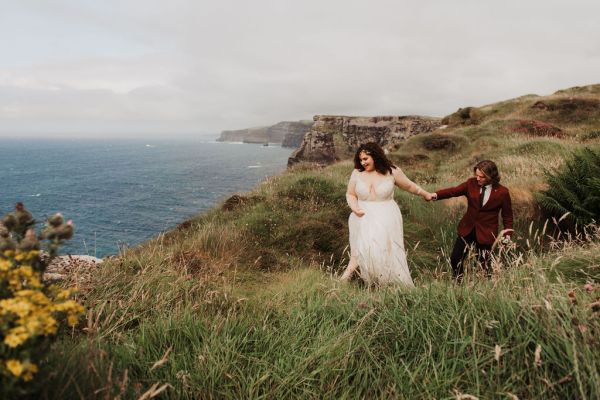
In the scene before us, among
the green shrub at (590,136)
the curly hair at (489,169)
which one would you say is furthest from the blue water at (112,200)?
the green shrub at (590,136)

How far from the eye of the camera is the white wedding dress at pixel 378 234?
618 cm

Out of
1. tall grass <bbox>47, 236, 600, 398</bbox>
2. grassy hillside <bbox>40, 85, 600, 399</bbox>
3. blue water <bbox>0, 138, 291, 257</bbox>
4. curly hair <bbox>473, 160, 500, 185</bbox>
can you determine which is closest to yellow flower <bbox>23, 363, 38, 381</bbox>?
grassy hillside <bbox>40, 85, 600, 399</bbox>

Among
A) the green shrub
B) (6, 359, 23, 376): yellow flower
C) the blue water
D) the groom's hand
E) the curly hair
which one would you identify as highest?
the green shrub

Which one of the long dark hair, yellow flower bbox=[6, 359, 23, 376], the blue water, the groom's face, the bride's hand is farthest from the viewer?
the blue water

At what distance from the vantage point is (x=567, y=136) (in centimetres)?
2072

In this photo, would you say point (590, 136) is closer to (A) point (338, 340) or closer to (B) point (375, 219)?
(B) point (375, 219)

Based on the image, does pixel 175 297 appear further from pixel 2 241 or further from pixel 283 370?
pixel 2 241

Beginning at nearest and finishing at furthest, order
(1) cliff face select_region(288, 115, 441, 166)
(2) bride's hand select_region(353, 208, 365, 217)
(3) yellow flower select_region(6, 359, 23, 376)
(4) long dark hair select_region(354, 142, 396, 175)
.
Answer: (3) yellow flower select_region(6, 359, 23, 376)
(2) bride's hand select_region(353, 208, 365, 217)
(4) long dark hair select_region(354, 142, 396, 175)
(1) cliff face select_region(288, 115, 441, 166)

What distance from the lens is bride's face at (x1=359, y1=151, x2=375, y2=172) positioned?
22.1ft


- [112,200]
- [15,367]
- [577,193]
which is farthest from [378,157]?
[112,200]

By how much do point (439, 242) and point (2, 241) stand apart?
878cm

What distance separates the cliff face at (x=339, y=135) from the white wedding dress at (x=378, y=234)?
83403 mm

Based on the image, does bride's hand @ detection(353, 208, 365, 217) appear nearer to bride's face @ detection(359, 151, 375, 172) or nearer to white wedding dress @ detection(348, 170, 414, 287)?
white wedding dress @ detection(348, 170, 414, 287)

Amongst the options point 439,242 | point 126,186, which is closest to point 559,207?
point 439,242
